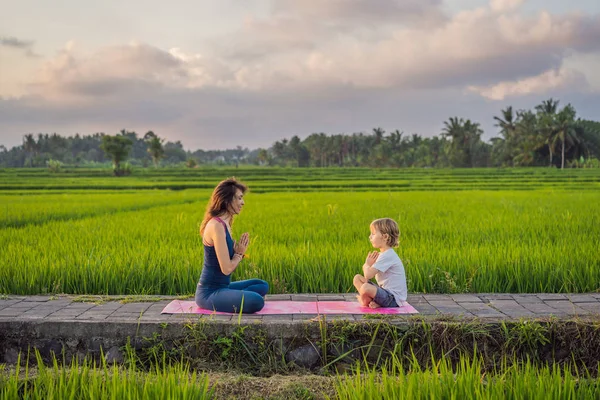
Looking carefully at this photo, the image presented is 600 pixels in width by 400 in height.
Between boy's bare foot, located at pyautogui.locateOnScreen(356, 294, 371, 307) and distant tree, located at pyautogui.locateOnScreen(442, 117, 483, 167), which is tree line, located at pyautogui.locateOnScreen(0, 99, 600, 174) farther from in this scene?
boy's bare foot, located at pyautogui.locateOnScreen(356, 294, 371, 307)

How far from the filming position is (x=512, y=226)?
759 centimetres

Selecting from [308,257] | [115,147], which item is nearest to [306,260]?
[308,257]

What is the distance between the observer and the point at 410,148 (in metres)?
70.3

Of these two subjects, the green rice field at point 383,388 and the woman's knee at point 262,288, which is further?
the woman's knee at point 262,288

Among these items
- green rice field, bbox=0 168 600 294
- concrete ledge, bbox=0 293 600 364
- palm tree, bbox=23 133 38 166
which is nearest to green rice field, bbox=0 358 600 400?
concrete ledge, bbox=0 293 600 364

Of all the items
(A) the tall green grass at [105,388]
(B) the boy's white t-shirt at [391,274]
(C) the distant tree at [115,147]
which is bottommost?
(A) the tall green grass at [105,388]

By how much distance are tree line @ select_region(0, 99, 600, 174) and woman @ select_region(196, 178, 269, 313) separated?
138 feet

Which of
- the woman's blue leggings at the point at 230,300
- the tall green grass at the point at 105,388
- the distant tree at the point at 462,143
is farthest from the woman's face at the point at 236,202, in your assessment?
the distant tree at the point at 462,143

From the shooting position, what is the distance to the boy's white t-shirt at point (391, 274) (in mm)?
3508

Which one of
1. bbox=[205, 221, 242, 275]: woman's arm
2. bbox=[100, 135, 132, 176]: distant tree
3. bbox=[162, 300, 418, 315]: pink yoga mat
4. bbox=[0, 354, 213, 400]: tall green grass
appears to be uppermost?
bbox=[100, 135, 132, 176]: distant tree

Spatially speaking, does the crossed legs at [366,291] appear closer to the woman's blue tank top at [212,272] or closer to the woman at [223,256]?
the woman at [223,256]

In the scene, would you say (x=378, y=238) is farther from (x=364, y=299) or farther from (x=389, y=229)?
(x=364, y=299)

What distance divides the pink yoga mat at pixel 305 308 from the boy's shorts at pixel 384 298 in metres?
0.05

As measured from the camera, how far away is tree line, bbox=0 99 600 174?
49.8 m
